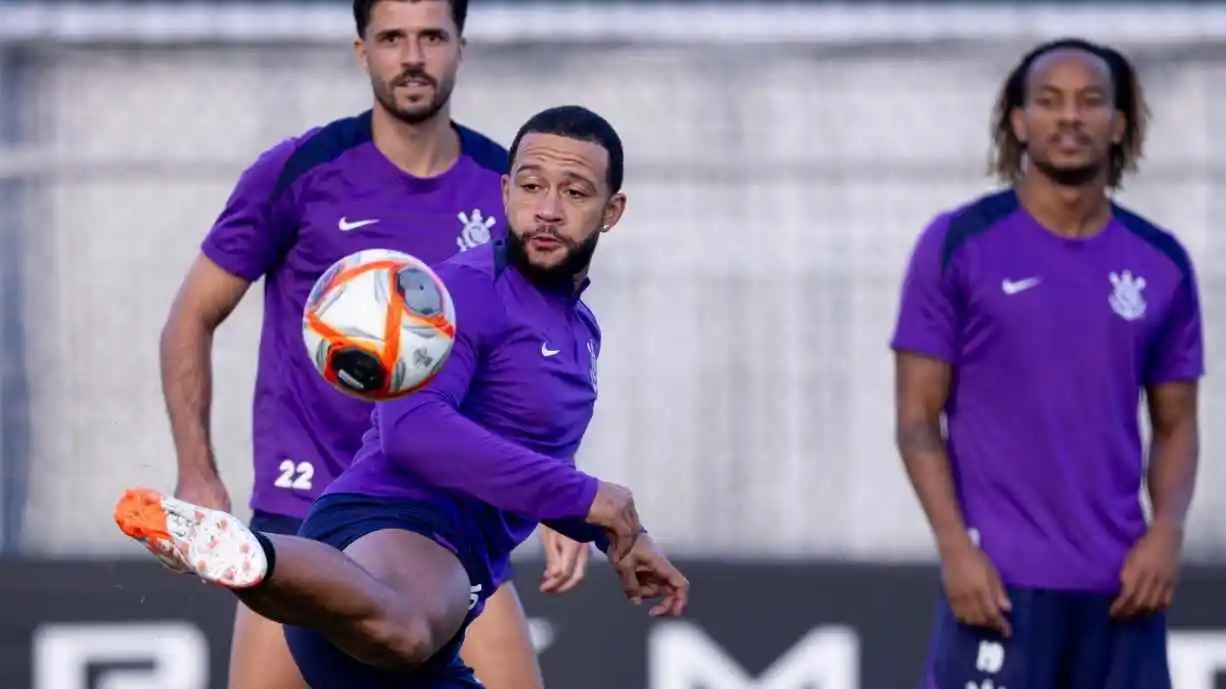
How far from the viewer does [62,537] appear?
7.98 metres

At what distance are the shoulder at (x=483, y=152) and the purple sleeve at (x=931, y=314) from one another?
1086mm

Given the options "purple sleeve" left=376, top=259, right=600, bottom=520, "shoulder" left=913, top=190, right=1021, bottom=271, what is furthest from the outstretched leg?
"shoulder" left=913, top=190, right=1021, bottom=271

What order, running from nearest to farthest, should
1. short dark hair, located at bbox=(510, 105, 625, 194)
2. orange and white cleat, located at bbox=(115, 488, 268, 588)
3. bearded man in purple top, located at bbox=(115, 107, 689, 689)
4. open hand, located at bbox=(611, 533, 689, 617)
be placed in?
orange and white cleat, located at bbox=(115, 488, 268, 588), bearded man in purple top, located at bbox=(115, 107, 689, 689), open hand, located at bbox=(611, 533, 689, 617), short dark hair, located at bbox=(510, 105, 625, 194)

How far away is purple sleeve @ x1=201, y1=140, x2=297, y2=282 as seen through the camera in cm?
577

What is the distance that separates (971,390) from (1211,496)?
8.87 ft

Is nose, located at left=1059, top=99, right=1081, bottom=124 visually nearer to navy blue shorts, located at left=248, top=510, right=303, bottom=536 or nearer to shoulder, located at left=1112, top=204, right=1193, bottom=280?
shoulder, located at left=1112, top=204, right=1193, bottom=280

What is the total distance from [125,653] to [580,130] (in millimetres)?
3369

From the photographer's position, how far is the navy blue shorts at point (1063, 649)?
5.64 m

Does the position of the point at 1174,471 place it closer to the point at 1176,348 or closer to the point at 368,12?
the point at 1176,348

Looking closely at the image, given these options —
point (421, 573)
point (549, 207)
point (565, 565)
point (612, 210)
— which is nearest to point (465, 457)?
point (421, 573)

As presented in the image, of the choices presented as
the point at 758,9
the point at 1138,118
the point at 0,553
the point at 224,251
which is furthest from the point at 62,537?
the point at 1138,118

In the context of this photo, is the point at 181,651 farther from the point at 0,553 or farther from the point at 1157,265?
the point at 1157,265

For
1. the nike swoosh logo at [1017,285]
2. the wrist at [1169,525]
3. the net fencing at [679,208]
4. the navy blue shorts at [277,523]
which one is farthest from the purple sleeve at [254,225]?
the net fencing at [679,208]

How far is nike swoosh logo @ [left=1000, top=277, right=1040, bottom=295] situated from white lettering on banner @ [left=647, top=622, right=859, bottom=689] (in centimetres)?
222
